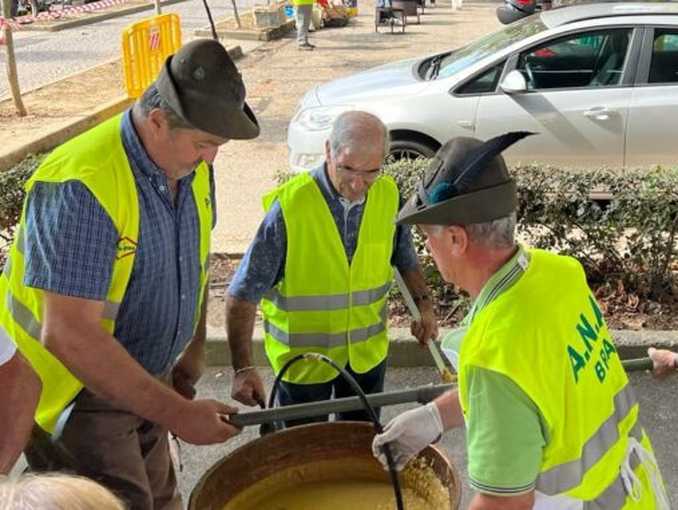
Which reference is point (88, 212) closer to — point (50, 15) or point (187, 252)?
point (187, 252)

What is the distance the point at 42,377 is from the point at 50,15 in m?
23.6

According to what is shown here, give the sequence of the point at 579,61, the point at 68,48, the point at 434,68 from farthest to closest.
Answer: the point at 68,48, the point at 434,68, the point at 579,61

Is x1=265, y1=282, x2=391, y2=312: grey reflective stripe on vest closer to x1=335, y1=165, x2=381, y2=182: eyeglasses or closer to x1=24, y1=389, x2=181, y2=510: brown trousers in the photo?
x1=335, y1=165, x2=381, y2=182: eyeglasses

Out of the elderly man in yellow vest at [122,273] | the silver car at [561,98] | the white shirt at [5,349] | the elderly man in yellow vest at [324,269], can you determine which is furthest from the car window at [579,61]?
the white shirt at [5,349]

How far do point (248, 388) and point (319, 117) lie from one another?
4.90 metres

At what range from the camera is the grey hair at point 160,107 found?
2.37 metres

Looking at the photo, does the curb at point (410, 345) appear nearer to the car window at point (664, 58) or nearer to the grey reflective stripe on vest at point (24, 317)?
the grey reflective stripe on vest at point (24, 317)

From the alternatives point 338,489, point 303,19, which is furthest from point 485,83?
point 303,19

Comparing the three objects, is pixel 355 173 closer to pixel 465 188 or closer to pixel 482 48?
pixel 465 188

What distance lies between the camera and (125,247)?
2.38 meters

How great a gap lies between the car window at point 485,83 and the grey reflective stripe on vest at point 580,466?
5.75 m

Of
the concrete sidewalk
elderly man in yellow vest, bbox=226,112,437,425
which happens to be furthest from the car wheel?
elderly man in yellow vest, bbox=226,112,437,425

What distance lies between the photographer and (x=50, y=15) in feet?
78.7

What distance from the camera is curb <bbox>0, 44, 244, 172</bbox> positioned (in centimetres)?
946
